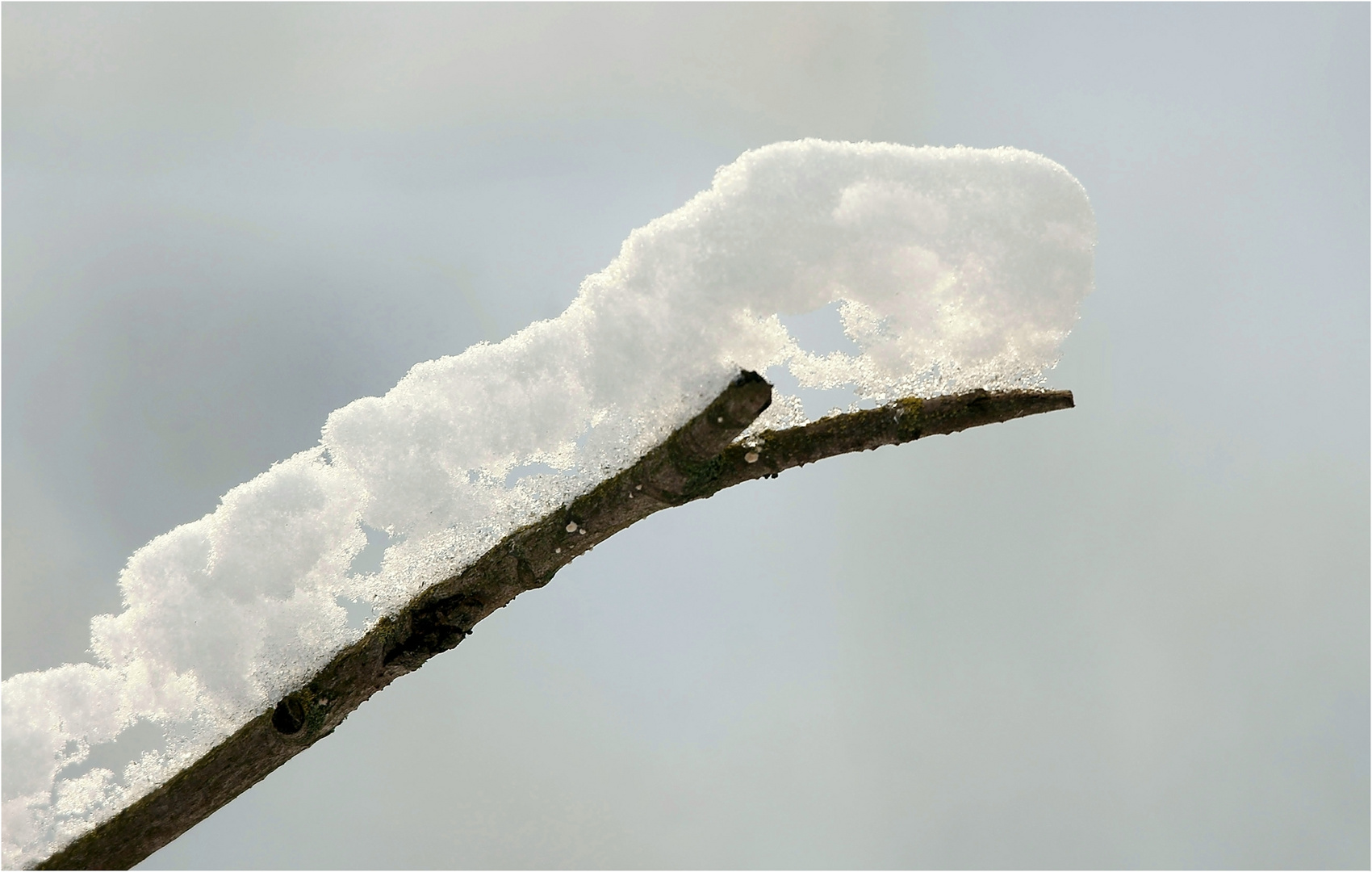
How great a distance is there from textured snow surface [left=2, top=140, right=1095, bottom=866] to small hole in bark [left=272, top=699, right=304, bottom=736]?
0.14 ft

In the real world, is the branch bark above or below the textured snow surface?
below

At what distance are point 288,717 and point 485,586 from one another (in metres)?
0.35

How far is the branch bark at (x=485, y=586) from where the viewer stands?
3.27 ft

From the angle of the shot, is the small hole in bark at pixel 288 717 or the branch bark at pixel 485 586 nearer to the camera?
the branch bark at pixel 485 586

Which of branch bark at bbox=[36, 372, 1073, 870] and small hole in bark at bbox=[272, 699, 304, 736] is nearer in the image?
branch bark at bbox=[36, 372, 1073, 870]

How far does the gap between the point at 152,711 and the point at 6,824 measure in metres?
0.26

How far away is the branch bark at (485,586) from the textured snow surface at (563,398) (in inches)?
1.3

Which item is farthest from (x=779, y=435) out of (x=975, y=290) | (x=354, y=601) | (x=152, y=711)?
(x=152, y=711)

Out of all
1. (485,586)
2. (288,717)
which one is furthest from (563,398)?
(288,717)

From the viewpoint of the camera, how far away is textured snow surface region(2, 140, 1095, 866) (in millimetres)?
948

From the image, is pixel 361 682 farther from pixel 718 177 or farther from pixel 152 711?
pixel 718 177

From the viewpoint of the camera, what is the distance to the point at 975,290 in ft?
3.24

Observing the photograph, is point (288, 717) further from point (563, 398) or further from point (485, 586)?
point (563, 398)

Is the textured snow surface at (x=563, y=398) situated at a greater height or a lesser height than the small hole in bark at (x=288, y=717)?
greater
